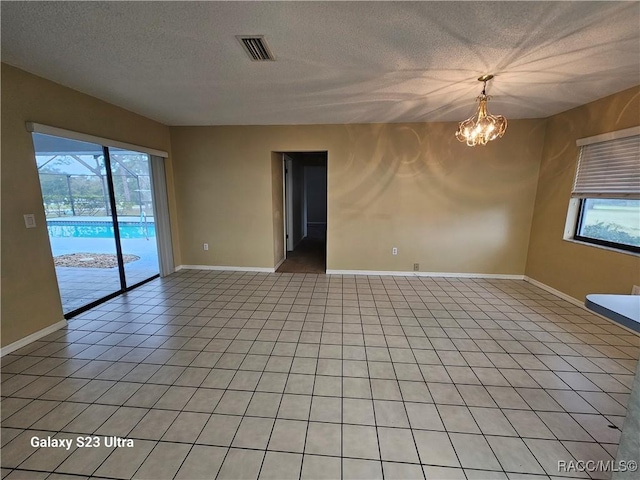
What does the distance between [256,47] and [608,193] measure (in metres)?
3.89

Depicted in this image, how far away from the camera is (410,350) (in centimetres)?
237

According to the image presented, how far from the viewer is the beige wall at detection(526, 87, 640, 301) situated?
2742 millimetres

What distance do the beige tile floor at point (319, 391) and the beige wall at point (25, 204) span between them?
306mm

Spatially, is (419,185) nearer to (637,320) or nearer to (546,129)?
(546,129)

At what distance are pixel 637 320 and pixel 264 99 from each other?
3328mm

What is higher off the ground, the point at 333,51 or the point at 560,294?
the point at 333,51

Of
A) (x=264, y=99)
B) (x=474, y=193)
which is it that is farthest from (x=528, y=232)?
(x=264, y=99)

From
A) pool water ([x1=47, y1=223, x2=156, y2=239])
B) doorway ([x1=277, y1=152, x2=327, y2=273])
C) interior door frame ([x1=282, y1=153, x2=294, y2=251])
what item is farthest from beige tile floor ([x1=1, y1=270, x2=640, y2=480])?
interior door frame ([x1=282, y1=153, x2=294, y2=251])

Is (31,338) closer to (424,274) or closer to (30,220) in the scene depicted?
(30,220)

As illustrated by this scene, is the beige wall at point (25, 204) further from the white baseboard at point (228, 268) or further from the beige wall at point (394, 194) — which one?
the white baseboard at point (228, 268)

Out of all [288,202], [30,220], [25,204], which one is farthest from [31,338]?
[288,202]

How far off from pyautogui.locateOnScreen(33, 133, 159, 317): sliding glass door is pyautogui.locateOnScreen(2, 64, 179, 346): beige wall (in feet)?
0.50

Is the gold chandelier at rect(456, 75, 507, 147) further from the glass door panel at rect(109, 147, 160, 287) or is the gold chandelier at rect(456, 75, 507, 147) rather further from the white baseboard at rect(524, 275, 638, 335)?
the glass door panel at rect(109, 147, 160, 287)

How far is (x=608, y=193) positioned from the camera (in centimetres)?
292
